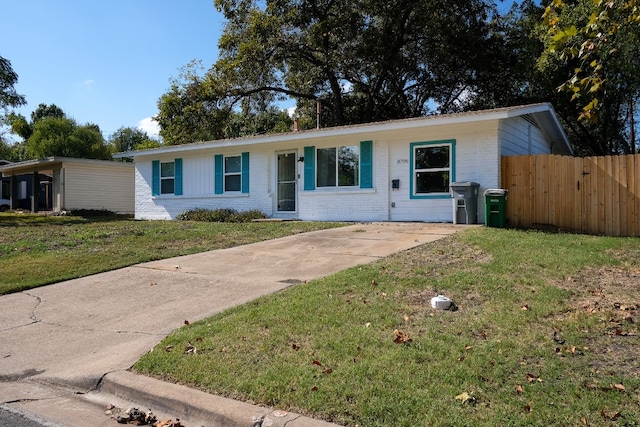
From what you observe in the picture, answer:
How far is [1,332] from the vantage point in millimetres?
5820

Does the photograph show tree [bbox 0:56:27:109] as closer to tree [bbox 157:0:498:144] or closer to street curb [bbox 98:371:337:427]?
tree [bbox 157:0:498:144]

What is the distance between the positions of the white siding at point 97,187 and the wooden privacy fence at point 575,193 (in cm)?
2306

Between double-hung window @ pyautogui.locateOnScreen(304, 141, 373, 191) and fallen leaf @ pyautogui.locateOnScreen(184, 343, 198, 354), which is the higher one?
double-hung window @ pyautogui.locateOnScreen(304, 141, 373, 191)

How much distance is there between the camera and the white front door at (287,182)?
670 inches

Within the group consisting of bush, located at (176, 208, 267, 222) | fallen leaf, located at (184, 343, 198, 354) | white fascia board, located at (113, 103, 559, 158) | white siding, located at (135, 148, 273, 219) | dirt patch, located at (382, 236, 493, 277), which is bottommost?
fallen leaf, located at (184, 343, 198, 354)

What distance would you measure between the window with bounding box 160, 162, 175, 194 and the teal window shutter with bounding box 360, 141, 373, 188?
8920 millimetres

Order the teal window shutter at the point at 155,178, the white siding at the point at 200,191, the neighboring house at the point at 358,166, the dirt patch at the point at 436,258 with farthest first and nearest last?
the teal window shutter at the point at 155,178
the white siding at the point at 200,191
the neighboring house at the point at 358,166
the dirt patch at the point at 436,258

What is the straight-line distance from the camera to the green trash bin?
1185 cm

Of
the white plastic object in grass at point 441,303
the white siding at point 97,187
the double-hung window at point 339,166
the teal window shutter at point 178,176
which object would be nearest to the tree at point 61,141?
the white siding at point 97,187

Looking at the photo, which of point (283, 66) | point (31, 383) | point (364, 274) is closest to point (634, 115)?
point (283, 66)

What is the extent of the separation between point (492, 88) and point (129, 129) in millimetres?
51636

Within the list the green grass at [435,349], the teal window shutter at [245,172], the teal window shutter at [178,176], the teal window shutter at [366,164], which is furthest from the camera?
the teal window shutter at [178,176]

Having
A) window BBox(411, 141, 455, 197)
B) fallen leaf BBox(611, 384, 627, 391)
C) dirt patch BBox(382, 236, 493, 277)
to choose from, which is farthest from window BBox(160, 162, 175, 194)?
fallen leaf BBox(611, 384, 627, 391)

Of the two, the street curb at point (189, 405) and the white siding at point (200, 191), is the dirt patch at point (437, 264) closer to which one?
the street curb at point (189, 405)
